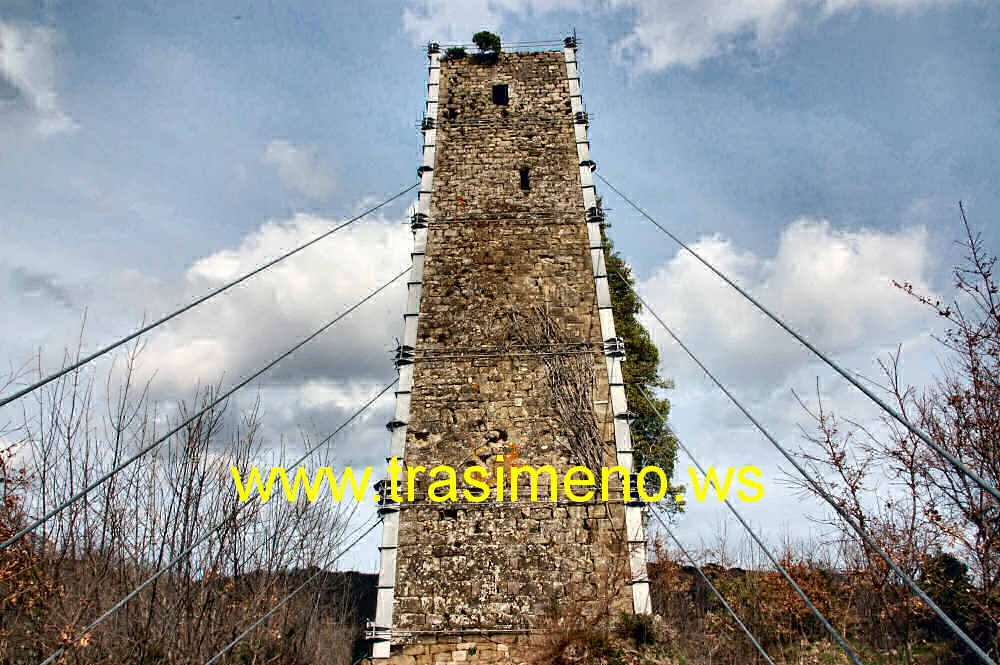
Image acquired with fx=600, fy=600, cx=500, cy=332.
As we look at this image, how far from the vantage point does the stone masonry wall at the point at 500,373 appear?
7059 millimetres

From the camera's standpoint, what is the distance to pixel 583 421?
26.3 ft

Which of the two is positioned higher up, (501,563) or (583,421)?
(583,421)

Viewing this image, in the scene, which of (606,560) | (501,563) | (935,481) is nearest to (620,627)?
(606,560)

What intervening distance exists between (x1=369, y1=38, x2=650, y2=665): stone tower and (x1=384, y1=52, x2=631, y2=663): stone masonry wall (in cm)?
2

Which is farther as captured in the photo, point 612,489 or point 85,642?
point 612,489

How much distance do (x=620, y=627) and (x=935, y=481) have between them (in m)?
5.29

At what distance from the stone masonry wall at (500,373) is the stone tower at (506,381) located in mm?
18

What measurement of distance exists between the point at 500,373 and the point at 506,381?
145 mm

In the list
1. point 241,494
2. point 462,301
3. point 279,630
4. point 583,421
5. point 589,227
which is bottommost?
point 279,630

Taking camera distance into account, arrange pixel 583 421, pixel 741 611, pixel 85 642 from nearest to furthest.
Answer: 1. pixel 85 642
2. pixel 583 421
3. pixel 741 611

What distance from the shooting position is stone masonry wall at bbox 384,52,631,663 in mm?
7059

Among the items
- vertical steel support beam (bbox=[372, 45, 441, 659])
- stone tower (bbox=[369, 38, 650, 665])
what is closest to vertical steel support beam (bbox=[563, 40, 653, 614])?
stone tower (bbox=[369, 38, 650, 665])

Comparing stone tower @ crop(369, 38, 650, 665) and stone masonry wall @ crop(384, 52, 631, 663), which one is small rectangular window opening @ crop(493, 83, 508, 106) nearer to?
stone tower @ crop(369, 38, 650, 665)

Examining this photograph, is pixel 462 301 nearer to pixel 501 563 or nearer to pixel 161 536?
pixel 501 563
